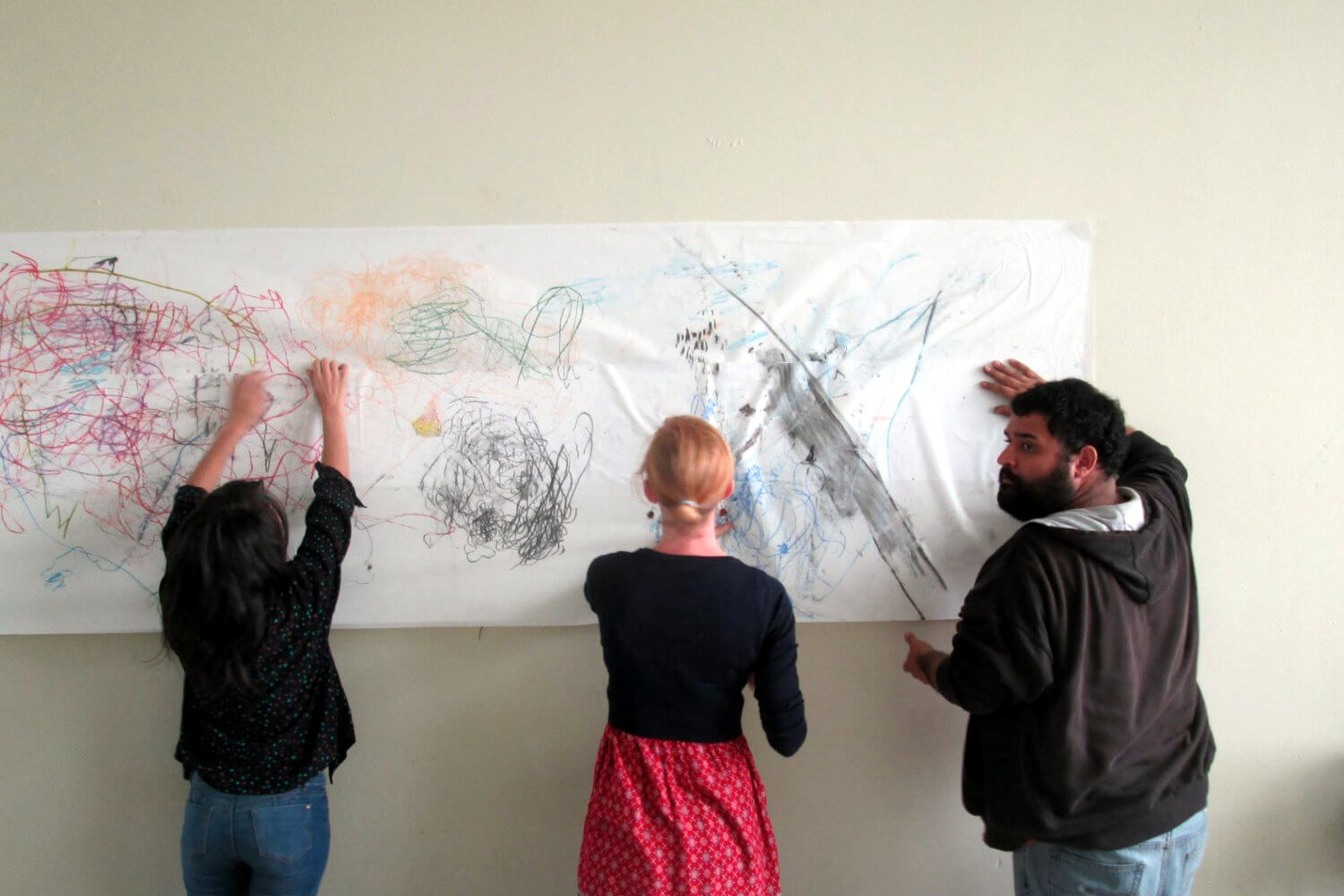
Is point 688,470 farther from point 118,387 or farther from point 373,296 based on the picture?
point 118,387

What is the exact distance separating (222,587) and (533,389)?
29.4 inches

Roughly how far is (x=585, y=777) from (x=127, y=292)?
1594mm

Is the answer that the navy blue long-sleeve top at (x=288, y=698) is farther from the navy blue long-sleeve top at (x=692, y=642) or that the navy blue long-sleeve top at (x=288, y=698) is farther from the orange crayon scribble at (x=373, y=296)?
the navy blue long-sleeve top at (x=692, y=642)

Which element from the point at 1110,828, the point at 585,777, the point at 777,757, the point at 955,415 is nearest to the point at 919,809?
the point at 777,757

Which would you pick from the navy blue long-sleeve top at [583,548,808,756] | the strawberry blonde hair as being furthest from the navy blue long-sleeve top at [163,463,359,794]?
the strawberry blonde hair

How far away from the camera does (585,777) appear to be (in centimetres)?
172

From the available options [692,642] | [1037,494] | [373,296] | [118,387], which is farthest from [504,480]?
[1037,494]

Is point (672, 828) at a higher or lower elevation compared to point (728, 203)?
lower

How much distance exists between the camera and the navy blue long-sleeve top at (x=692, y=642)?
4.00ft

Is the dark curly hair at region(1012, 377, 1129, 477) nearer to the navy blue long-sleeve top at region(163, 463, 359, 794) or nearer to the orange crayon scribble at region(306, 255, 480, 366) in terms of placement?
the orange crayon scribble at region(306, 255, 480, 366)

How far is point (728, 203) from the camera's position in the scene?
5.59 ft

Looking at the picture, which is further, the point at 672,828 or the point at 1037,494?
the point at 1037,494

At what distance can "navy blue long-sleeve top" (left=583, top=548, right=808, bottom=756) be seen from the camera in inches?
47.9

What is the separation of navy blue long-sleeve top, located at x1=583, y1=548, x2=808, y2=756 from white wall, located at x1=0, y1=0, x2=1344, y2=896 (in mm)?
474
